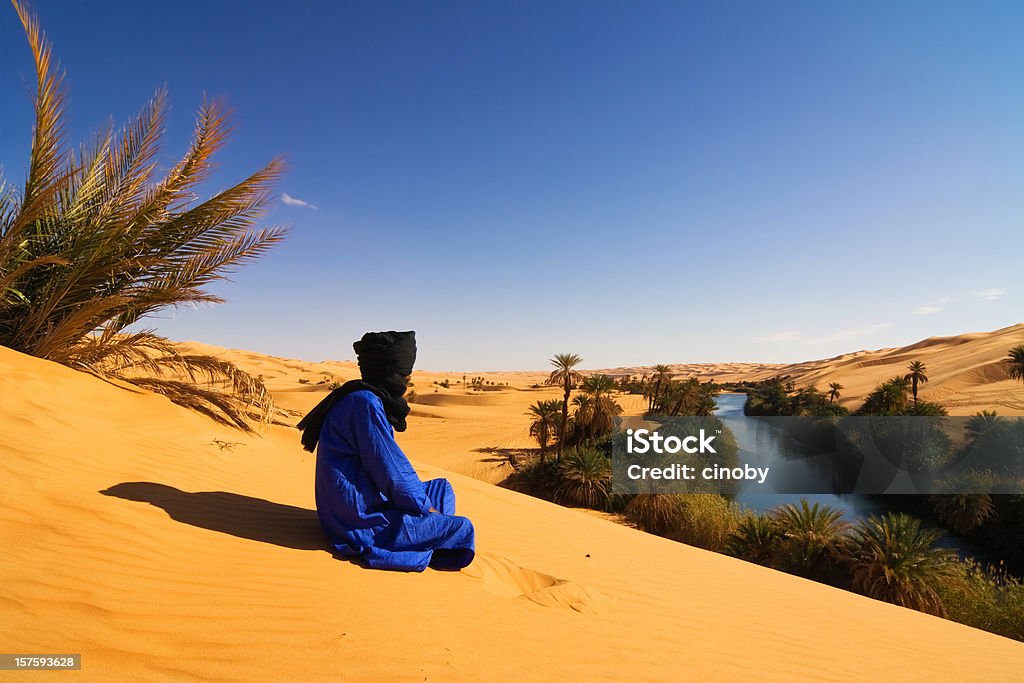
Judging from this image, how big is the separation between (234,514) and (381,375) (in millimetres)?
Result: 1829

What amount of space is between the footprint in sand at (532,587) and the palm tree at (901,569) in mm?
8047

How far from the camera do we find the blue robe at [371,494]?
118 inches

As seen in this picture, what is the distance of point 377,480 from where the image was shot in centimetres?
301

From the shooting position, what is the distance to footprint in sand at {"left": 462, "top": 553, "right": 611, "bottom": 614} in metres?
3.30

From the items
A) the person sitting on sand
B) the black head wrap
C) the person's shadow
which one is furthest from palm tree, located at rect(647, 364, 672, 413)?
the black head wrap

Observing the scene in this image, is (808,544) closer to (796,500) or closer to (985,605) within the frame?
(985,605)

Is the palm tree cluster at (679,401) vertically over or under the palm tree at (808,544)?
over

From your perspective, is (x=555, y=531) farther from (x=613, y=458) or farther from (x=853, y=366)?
(x=853, y=366)

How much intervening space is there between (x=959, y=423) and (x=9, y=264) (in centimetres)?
3149

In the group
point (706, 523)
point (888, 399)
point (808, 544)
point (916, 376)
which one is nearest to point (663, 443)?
point (706, 523)

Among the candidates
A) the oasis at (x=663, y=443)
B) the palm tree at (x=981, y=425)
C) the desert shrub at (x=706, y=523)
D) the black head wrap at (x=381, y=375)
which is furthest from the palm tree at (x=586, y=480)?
the palm tree at (x=981, y=425)

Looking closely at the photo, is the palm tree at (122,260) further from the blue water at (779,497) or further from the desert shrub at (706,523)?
the blue water at (779,497)

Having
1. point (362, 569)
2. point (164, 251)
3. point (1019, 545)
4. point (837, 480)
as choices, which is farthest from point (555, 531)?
point (837, 480)

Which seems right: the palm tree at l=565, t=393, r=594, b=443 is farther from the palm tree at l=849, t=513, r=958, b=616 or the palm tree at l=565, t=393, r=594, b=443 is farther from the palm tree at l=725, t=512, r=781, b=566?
the palm tree at l=849, t=513, r=958, b=616
